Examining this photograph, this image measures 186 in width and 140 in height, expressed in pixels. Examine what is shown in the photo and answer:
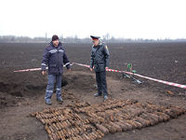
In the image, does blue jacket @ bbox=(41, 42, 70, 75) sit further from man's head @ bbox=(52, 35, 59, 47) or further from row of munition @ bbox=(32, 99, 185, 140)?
row of munition @ bbox=(32, 99, 185, 140)

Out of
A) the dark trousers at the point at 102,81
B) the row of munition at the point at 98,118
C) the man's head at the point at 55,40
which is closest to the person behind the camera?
the row of munition at the point at 98,118

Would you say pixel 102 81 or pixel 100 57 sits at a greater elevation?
pixel 100 57

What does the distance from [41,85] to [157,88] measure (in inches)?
205

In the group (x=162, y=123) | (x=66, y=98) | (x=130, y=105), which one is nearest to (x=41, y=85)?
(x=66, y=98)

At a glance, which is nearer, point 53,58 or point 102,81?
point 53,58

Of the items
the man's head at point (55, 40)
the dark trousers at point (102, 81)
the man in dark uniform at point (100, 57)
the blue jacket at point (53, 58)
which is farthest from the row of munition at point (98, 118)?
the man's head at point (55, 40)

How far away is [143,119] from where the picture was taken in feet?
16.8

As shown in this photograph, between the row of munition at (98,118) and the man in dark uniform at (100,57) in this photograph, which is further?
the man in dark uniform at (100,57)

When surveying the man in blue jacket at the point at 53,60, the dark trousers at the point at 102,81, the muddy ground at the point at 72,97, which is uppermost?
the man in blue jacket at the point at 53,60

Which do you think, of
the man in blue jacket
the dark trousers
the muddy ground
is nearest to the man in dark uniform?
the dark trousers

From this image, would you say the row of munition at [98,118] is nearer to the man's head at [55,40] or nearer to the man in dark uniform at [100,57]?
the man in dark uniform at [100,57]

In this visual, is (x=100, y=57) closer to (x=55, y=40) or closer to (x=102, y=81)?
(x=102, y=81)

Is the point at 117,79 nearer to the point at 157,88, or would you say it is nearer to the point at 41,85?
the point at 157,88

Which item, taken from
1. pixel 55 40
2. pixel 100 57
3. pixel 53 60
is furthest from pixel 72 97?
pixel 55 40
